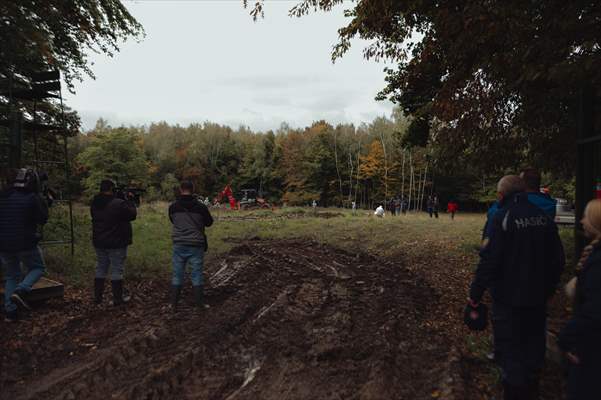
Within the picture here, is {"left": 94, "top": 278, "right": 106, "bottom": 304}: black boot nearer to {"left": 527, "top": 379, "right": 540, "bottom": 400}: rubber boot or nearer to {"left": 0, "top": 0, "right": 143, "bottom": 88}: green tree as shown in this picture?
{"left": 0, "top": 0, "right": 143, "bottom": 88}: green tree

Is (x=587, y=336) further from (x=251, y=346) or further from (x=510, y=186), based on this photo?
(x=251, y=346)

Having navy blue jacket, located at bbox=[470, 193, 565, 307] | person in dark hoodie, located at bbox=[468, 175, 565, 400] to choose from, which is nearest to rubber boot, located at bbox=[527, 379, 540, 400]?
person in dark hoodie, located at bbox=[468, 175, 565, 400]

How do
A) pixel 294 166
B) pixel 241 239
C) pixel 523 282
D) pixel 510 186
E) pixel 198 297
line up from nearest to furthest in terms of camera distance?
1. pixel 523 282
2. pixel 510 186
3. pixel 198 297
4. pixel 241 239
5. pixel 294 166

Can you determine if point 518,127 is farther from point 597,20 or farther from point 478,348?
point 478,348

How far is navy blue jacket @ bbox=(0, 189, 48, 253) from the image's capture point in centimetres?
518

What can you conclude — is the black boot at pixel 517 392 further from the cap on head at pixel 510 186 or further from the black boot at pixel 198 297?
the black boot at pixel 198 297

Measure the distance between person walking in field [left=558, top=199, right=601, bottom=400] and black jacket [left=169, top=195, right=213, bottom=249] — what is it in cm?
480

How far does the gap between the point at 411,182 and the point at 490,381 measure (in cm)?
4957

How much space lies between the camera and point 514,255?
3.01 meters

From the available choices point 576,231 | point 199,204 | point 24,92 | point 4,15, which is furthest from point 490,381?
point 24,92

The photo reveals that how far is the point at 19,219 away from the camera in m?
5.23

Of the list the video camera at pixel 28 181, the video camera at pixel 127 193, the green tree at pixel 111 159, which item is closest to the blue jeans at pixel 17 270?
the video camera at pixel 28 181

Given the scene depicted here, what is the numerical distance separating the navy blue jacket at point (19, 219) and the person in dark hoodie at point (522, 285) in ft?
17.7

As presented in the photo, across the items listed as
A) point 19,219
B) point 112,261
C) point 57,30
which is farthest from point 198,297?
point 57,30
